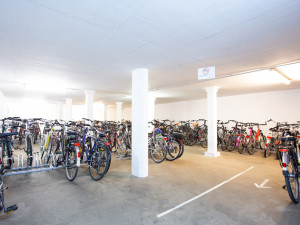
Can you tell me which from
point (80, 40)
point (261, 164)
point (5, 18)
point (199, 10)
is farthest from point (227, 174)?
point (5, 18)

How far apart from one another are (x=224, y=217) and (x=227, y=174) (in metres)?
1.88

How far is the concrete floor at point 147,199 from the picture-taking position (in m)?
2.05

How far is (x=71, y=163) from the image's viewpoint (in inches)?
127

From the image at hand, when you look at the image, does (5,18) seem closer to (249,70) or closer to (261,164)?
(249,70)

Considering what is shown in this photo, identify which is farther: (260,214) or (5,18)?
(260,214)

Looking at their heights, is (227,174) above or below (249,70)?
below

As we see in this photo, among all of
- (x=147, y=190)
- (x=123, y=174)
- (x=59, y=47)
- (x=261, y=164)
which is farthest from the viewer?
(x=261, y=164)

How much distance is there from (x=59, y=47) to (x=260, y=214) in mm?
3702

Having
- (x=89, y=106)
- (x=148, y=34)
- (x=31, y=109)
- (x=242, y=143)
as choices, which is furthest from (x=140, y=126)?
(x=31, y=109)

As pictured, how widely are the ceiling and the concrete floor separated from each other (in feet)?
7.50

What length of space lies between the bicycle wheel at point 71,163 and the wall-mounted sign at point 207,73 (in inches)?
114

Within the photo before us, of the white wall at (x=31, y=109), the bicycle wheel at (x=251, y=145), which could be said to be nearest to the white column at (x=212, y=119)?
the bicycle wheel at (x=251, y=145)

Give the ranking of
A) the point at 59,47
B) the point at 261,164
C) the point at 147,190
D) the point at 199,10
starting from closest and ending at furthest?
the point at 199,10, the point at 59,47, the point at 147,190, the point at 261,164

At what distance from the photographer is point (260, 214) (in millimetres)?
2176
